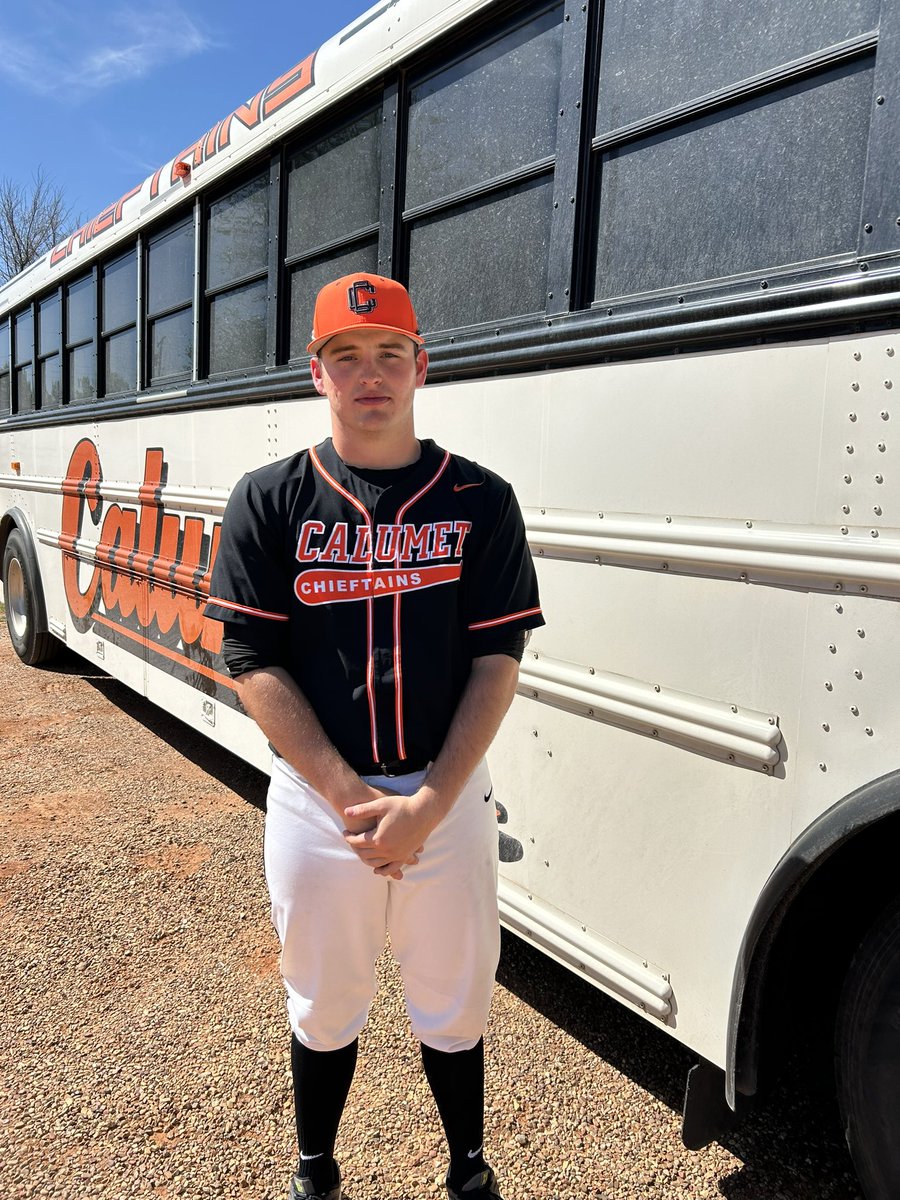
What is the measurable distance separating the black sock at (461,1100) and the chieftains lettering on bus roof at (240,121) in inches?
114

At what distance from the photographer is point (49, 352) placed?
18.9 feet

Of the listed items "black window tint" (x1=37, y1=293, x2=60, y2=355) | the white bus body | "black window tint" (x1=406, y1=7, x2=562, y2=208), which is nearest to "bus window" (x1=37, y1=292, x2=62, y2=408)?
"black window tint" (x1=37, y1=293, x2=60, y2=355)

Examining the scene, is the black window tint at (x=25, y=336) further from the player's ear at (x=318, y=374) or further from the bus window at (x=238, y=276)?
the player's ear at (x=318, y=374)

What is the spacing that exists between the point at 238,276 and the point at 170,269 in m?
0.78

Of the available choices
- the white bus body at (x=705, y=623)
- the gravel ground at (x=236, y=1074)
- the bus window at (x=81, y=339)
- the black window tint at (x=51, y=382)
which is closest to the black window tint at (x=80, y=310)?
the bus window at (x=81, y=339)

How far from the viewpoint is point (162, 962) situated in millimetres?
2805

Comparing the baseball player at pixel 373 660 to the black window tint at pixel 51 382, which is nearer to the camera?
the baseball player at pixel 373 660

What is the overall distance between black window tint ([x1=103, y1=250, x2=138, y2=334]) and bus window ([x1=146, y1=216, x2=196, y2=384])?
0.21 metres

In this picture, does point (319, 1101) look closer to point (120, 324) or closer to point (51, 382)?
point (120, 324)

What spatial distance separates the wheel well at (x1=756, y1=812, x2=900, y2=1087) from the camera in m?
1.65

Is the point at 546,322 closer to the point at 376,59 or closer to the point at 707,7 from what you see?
the point at 707,7

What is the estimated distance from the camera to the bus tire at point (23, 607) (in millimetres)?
6258

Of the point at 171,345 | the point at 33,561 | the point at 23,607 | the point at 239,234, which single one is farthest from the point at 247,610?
the point at 23,607

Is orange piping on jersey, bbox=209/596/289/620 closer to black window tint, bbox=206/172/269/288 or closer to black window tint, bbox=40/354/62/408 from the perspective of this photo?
black window tint, bbox=206/172/269/288
